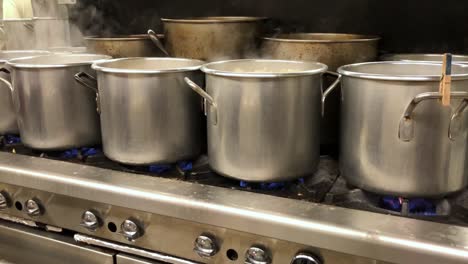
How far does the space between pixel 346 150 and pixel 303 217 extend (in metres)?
0.20

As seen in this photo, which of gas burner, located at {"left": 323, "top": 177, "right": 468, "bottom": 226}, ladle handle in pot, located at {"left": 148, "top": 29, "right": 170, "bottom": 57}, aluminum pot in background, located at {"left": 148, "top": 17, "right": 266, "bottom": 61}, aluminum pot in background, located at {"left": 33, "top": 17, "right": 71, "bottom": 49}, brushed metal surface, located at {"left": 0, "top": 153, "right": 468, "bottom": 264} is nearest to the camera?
brushed metal surface, located at {"left": 0, "top": 153, "right": 468, "bottom": 264}

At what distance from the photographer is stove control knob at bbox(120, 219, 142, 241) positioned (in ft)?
3.24

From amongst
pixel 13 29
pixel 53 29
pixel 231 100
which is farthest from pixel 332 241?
pixel 13 29

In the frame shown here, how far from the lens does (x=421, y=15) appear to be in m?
1.23

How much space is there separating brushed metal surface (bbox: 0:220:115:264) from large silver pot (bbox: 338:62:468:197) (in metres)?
0.59

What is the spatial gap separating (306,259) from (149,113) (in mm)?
462

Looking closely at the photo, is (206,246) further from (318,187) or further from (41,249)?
(41,249)

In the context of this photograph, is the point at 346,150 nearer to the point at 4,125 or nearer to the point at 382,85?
the point at 382,85

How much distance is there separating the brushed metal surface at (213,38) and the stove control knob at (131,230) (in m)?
0.46

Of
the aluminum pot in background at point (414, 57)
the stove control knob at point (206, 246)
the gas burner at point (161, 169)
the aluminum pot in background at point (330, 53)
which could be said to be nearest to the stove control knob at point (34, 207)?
the gas burner at point (161, 169)

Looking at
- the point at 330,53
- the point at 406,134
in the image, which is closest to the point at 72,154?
the point at 330,53

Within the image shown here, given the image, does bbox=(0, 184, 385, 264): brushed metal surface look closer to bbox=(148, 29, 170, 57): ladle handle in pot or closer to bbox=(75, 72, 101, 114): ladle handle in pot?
bbox=(75, 72, 101, 114): ladle handle in pot

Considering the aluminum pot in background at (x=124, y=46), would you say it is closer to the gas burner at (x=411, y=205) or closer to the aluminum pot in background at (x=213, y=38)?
the aluminum pot in background at (x=213, y=38)

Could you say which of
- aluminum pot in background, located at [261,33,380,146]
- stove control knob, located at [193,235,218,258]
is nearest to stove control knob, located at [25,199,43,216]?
stove control knob, located at [193,235,218,258]
